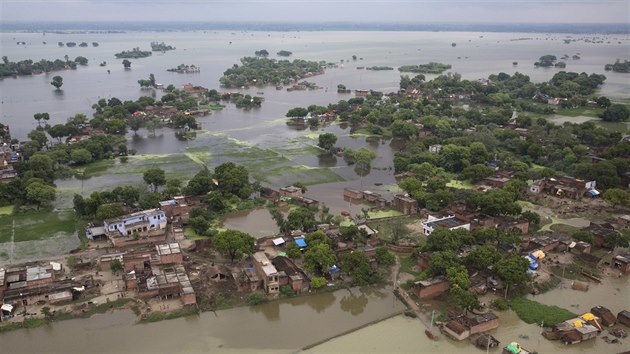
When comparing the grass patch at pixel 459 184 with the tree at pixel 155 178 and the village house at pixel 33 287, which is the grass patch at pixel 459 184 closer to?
the tree at pixel 155 178

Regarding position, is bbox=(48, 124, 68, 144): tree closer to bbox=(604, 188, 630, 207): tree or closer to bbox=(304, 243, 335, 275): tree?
bbox=(304, 243, 335, 275): tree

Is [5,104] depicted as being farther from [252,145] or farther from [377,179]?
[377,179]

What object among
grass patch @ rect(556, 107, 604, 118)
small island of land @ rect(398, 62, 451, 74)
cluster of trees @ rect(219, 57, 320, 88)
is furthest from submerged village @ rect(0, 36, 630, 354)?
small island of land @ rect(398, 62, 451, 74)

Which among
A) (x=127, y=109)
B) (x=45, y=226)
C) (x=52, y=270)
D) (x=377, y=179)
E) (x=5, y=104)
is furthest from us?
(x=5, y=104)

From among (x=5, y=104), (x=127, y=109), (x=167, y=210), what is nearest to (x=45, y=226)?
(x=167, y=210)

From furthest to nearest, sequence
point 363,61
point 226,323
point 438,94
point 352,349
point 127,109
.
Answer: point 363,61 < point 438,94 < point 127,109 < point 226,323 < point 352,349

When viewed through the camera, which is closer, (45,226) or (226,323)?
(226,323)

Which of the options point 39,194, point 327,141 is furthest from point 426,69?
point 39,194
